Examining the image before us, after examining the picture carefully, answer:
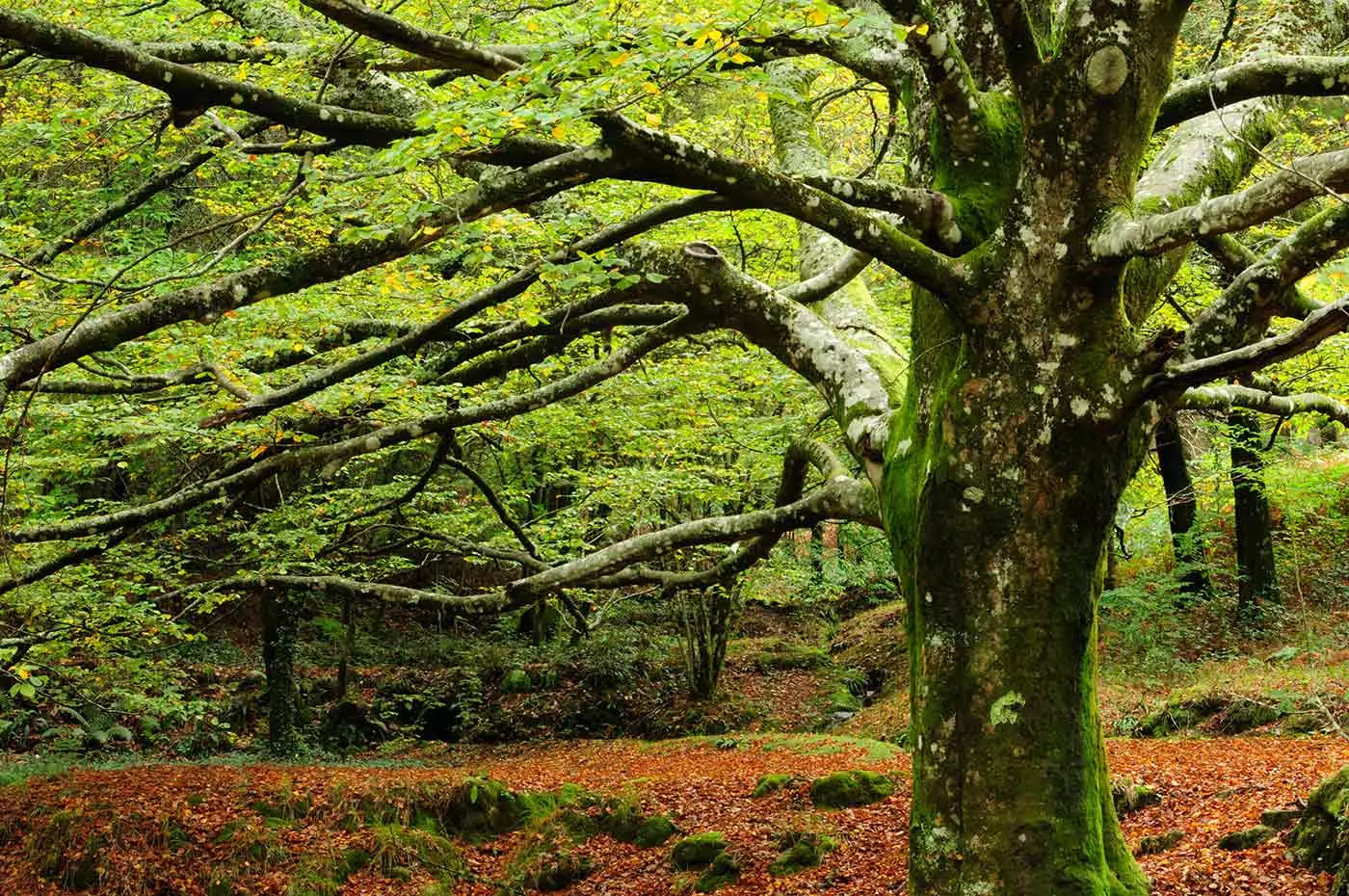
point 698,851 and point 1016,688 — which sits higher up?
point 1016,688

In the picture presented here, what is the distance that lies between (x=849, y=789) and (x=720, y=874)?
158 cm

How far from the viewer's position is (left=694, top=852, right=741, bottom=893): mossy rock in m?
6.86

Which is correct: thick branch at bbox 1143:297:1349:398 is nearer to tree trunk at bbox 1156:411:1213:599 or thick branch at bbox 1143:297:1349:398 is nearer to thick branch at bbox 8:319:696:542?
thick branch at bbox 8:319:696:542

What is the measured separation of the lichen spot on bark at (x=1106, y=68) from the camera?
151 inches

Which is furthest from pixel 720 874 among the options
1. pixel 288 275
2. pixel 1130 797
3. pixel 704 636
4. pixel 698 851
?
pixel 704 636

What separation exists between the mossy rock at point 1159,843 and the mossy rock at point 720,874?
2.72 m

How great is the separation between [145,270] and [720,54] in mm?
7268

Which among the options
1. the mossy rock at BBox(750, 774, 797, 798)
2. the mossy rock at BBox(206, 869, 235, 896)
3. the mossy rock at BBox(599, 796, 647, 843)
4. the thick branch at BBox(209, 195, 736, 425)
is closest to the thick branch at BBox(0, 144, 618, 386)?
the thick branch at BBox(209, 195, 736, 425)

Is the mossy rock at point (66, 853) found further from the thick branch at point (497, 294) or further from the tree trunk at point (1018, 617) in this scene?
the tree trunk at point (1018, 617)

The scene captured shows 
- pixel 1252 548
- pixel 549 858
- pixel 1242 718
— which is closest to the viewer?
pixel 549 858

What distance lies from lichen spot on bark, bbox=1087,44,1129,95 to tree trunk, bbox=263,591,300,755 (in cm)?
1229

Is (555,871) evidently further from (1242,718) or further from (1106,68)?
(1242,718)

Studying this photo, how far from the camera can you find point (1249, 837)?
17.5ft

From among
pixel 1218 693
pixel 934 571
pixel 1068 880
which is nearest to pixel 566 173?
pixel 934 571
